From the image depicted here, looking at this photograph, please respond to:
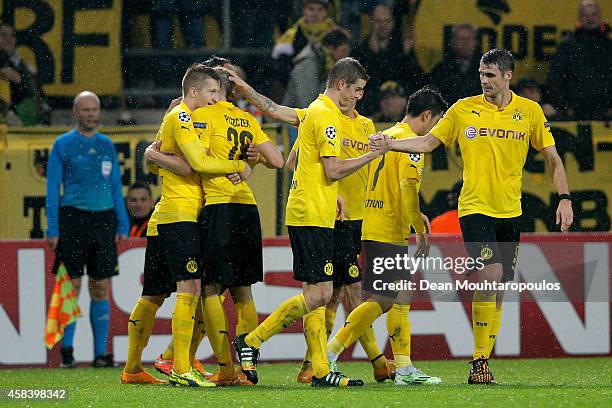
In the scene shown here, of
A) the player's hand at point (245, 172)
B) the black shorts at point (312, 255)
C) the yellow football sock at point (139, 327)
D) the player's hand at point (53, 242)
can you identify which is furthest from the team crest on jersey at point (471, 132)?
the player's hand at point (53, 242)

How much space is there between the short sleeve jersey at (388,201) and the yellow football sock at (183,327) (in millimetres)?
1407

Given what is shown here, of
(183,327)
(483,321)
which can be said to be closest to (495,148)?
(483,321)

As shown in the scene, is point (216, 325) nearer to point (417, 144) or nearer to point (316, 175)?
point (316, 175)

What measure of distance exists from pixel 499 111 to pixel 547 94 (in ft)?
16.7

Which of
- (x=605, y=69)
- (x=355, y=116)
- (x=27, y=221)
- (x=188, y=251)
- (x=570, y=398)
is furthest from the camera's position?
(x=605, y=69)

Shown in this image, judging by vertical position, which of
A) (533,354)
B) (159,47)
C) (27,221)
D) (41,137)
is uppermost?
(159,47)

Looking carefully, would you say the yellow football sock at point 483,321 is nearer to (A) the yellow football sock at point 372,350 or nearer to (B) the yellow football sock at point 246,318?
(A) the yellow football sock at point 372,350

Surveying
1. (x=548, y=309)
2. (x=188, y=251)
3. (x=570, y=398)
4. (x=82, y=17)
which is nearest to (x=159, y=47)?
(x=82, y=17)

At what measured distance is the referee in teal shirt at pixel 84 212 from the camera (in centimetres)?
1145

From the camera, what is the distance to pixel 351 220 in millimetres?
9500

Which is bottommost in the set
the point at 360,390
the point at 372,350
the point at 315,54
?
the point at 360,390

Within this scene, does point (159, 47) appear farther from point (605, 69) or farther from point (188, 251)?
point (188, 251)

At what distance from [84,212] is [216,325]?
311 centimetres

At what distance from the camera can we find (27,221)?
42.0 feet
